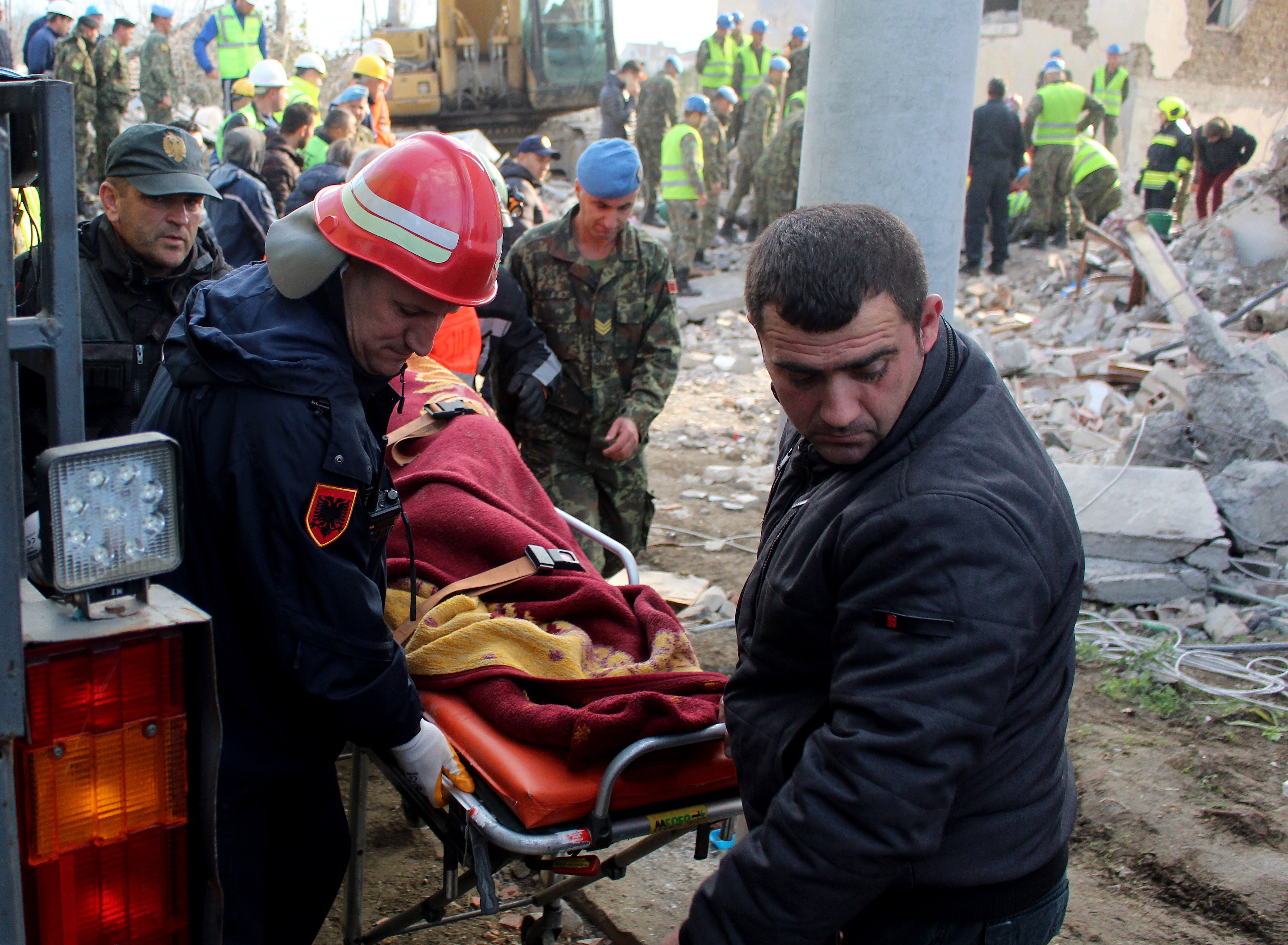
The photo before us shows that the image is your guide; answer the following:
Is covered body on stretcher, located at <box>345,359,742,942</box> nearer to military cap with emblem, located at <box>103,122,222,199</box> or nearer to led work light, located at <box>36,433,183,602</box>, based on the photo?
led work light, located at <box>36,433,183,602</box>

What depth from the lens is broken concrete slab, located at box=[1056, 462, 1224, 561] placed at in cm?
507

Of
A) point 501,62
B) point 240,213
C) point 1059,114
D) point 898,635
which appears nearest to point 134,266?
point 240,213

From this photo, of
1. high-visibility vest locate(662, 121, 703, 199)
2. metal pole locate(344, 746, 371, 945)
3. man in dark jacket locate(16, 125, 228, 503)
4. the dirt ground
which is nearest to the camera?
metal pole locate(344, 746, 371, 945)

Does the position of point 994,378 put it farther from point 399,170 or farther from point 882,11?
point 882,11

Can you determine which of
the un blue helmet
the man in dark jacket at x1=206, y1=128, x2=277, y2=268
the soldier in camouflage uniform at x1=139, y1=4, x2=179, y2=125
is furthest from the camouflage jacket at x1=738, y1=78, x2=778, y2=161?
the man in dark jacket at x1=206, y1=128, x2=277, y2=268

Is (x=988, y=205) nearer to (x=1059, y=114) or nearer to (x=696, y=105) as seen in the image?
(x=1059, y=114)

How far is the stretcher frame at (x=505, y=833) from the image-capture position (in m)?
1.77

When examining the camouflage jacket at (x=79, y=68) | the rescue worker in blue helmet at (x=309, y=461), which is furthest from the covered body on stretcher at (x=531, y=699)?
the camouflage jacket at (x=79, y=68)

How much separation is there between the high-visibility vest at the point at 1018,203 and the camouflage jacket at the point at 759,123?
12.3 ft

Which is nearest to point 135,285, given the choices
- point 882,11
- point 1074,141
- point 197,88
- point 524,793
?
point 524,793

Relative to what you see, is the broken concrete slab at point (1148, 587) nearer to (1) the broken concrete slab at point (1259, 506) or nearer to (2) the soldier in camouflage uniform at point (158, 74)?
(1) the broken concrete slab at point (1259, 506)

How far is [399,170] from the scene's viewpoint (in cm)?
186

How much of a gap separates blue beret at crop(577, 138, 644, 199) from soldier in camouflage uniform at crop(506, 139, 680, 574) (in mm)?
71

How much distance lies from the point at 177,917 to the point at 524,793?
0.64 meters
